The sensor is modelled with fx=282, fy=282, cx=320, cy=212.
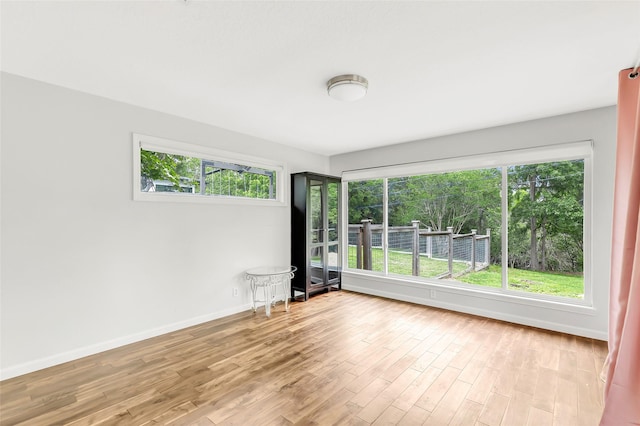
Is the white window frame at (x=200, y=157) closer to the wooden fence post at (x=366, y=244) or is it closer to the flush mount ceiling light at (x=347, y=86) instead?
the wooden fence post at (x=366, y=244)

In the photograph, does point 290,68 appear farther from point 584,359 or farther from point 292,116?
point 584,359

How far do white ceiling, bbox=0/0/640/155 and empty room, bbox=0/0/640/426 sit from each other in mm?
20

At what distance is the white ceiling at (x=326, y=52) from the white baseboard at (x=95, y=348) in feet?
7.86

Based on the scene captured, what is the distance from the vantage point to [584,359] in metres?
2.58

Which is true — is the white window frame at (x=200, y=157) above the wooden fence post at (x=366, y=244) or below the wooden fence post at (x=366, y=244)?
above

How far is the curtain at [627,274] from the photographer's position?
1.31 metres

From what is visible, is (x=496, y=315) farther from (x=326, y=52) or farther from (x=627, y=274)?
(x=326, y=52)

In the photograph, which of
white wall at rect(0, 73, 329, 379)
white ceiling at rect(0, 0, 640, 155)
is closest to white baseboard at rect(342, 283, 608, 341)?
white ceiling at rect(0, 0, 640, 155)

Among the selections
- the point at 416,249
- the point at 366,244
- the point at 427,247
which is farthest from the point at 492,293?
the point at 366,244

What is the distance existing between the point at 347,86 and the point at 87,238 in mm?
2761

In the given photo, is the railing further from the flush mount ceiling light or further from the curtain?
the flush mount ceiling light

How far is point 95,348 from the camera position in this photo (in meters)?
2.69

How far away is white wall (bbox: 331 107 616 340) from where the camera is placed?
2.99 meters

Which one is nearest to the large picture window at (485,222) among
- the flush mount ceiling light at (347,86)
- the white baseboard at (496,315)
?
the white baseboard at (496,315)
